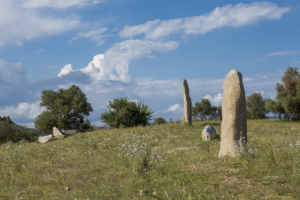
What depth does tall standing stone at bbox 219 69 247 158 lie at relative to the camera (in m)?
8.06

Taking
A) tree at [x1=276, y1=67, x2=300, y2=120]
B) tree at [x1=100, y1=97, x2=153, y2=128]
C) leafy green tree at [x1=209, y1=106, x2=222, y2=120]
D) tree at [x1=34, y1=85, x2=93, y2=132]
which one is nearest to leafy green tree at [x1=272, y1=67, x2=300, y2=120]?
tree at [x1=276, y1=67, x2=300, y2=120]

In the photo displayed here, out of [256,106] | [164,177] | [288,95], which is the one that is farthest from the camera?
[256,106]

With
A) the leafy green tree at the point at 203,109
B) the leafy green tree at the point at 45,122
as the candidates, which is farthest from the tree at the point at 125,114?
the leafy green tree at the point at 203,109

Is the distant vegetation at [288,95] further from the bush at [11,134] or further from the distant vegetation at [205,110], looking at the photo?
the bush at [11,134]

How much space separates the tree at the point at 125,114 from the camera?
27.7 metres

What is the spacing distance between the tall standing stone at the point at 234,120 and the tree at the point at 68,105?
27.7 meters

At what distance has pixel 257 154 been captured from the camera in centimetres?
759

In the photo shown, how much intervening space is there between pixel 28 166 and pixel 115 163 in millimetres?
3585

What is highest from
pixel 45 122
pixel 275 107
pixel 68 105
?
pixel 68 105

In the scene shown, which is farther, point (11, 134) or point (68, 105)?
point (68, 105)

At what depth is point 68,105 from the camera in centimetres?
3478

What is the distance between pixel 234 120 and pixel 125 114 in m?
20.4

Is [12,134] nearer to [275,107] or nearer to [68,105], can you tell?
[68,105]

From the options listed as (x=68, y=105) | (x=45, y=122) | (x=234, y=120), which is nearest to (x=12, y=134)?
(x=45, y=122)
